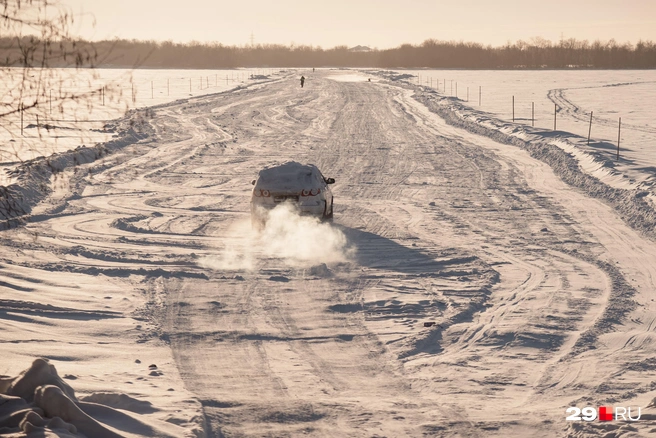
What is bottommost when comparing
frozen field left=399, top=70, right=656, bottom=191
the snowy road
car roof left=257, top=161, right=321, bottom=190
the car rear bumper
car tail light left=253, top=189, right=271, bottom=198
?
the snowy road

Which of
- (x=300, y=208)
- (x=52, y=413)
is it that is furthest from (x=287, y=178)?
(x=52, y=413)

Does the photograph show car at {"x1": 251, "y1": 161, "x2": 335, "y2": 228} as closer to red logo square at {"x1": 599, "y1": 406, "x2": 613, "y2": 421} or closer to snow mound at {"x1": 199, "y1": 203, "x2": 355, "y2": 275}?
snow mound at {"x1": 199, "y1": 203, "x2": 355, "y2": 275}

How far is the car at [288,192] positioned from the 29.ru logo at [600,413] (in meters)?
9.75

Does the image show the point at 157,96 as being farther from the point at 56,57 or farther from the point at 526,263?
A: the point at 56,57

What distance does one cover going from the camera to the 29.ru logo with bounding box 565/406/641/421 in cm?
772

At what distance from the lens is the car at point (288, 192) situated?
666 inches

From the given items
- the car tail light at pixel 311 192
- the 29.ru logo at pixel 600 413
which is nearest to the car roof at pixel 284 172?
the car tail light at pixel 311 192

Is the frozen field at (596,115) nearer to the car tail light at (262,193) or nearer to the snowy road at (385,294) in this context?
the snowy road at (385,294)

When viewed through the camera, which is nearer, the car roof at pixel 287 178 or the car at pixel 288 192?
the car at pixel 288 192

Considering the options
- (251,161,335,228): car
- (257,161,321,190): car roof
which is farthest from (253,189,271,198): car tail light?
(257,161,321,190): car roof

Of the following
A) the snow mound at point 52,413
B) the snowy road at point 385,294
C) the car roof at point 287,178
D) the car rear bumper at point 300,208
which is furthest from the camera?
the car roof at point 287,178

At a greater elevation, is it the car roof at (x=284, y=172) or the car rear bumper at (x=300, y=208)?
the car roof at (x=284, y=172)

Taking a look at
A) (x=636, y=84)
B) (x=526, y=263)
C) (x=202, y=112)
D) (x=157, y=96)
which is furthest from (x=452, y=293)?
(x=636, y=84)

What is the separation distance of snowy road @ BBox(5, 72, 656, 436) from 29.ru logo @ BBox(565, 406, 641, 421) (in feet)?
0.63
